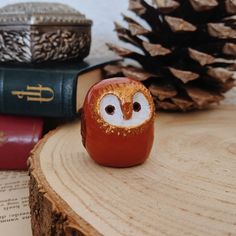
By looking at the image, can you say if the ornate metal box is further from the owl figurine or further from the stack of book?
the owl figurine

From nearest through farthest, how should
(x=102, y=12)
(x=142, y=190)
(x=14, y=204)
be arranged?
(x=142, y=190) → (x=14, y=204) → (x=102, y=12)

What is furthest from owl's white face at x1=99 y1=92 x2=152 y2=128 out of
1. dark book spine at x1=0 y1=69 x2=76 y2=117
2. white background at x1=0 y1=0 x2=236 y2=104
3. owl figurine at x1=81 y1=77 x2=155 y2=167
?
white background at x1=0 y1=0 x2=236 y2=104

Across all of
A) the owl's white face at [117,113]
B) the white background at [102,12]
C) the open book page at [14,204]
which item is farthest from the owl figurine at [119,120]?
the white background at [102,12]

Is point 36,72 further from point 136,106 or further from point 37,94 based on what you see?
point 136,106

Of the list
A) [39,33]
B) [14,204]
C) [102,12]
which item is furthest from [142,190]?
[102,12]

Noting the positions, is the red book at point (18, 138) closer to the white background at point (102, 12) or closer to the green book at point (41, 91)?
the green book at point (41, 91)

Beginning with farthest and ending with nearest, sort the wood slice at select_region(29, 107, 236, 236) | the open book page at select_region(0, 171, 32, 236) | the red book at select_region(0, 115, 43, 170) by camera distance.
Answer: the red book at select_region(0, 115, 43, 170), the open book page at select_region(0, 171, 32, 236), the wood slice at select_region(29, 107, 236, 236)
